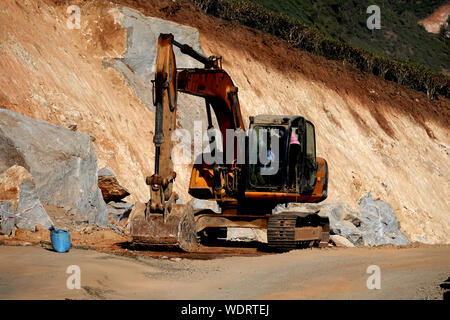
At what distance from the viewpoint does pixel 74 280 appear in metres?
8.69

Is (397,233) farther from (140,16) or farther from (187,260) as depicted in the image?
(187,260)

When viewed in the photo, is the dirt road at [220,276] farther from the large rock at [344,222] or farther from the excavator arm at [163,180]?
the large rock at [344,222]

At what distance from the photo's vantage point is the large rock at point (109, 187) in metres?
18.1

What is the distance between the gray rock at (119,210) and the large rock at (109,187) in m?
A: 0.19

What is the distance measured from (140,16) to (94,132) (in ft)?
27.2

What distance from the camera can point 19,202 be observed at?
13609 millimetres

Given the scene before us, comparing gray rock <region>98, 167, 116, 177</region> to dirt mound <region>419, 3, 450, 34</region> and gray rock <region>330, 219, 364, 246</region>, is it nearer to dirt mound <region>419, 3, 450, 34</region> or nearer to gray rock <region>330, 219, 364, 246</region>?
gray rock <region>330, 219, 364, 246</region>

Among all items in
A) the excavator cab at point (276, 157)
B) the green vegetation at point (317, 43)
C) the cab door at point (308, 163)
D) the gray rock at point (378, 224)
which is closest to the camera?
the excavator cab at point (276, 157)

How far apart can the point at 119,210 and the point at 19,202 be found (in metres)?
5.14

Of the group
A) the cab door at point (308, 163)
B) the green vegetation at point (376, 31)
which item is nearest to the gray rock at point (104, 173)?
the cab door at point (308, 163)

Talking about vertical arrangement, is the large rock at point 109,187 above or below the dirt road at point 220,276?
above

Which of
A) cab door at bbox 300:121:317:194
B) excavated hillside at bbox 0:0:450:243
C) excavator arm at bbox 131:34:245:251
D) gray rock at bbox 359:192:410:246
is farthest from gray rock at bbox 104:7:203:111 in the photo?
excavator arm at bbox 131:34:245:251

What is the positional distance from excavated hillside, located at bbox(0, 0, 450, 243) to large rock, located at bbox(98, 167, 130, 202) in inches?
80.6
